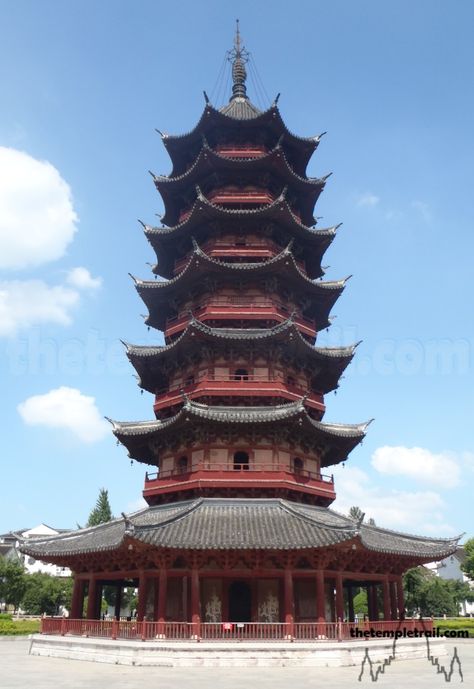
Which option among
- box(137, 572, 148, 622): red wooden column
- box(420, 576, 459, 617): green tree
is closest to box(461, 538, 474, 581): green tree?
box(420, 576, 459, 617): green tree

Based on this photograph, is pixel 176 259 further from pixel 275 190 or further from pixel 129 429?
pixel 129 429

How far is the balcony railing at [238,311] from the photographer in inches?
1065

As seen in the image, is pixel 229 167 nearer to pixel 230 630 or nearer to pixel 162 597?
pixel 162 597

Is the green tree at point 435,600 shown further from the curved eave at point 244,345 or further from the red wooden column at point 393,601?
the curved eave at point 244,345

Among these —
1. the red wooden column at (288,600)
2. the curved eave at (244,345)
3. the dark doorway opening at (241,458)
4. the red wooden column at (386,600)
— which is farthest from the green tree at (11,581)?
the red wooden column at (288,600)

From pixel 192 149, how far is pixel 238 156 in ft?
9.81

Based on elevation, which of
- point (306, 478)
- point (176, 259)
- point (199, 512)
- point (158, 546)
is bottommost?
point (158, 546)

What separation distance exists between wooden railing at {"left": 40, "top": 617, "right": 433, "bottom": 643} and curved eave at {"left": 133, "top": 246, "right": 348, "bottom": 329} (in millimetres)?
15000

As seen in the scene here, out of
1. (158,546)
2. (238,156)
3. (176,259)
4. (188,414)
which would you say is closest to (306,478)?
(188,414)

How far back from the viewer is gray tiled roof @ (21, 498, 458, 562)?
19688mm

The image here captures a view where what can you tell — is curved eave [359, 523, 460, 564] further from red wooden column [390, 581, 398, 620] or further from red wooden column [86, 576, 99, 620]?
red wooden column [86, 576, 99, 620]

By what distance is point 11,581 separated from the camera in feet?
170

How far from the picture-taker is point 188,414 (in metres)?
23.4

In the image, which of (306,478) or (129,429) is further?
(129,429)
